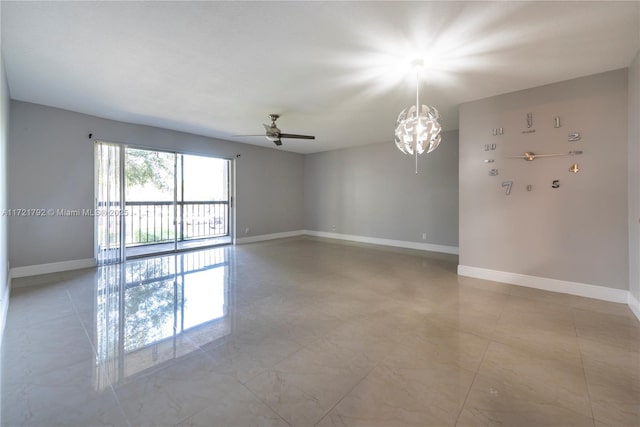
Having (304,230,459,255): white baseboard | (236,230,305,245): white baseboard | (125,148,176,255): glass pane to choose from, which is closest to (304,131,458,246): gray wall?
(304,230,459,255): white baseboard

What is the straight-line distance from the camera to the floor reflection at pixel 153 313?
202 cm

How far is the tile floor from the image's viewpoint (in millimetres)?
1487

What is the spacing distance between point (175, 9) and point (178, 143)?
4.26 meters

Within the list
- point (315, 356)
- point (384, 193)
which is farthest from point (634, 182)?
point (384, 193)

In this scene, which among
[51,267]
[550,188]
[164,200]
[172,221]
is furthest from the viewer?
[164,200]

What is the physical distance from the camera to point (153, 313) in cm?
276

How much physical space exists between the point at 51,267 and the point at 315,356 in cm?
493

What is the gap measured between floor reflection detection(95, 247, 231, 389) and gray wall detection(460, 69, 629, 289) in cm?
372

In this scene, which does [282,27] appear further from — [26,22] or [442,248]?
[442,248]

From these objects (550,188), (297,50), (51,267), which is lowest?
(51,267)

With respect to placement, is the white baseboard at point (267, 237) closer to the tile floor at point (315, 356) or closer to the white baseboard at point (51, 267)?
the white baseboard at point (51, 267)

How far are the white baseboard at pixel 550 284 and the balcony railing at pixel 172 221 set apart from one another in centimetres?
597

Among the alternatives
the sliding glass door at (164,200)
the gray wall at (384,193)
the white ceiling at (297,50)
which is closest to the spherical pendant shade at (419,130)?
the white ceiling at (297,50)

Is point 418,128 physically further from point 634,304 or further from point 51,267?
point 51,267
